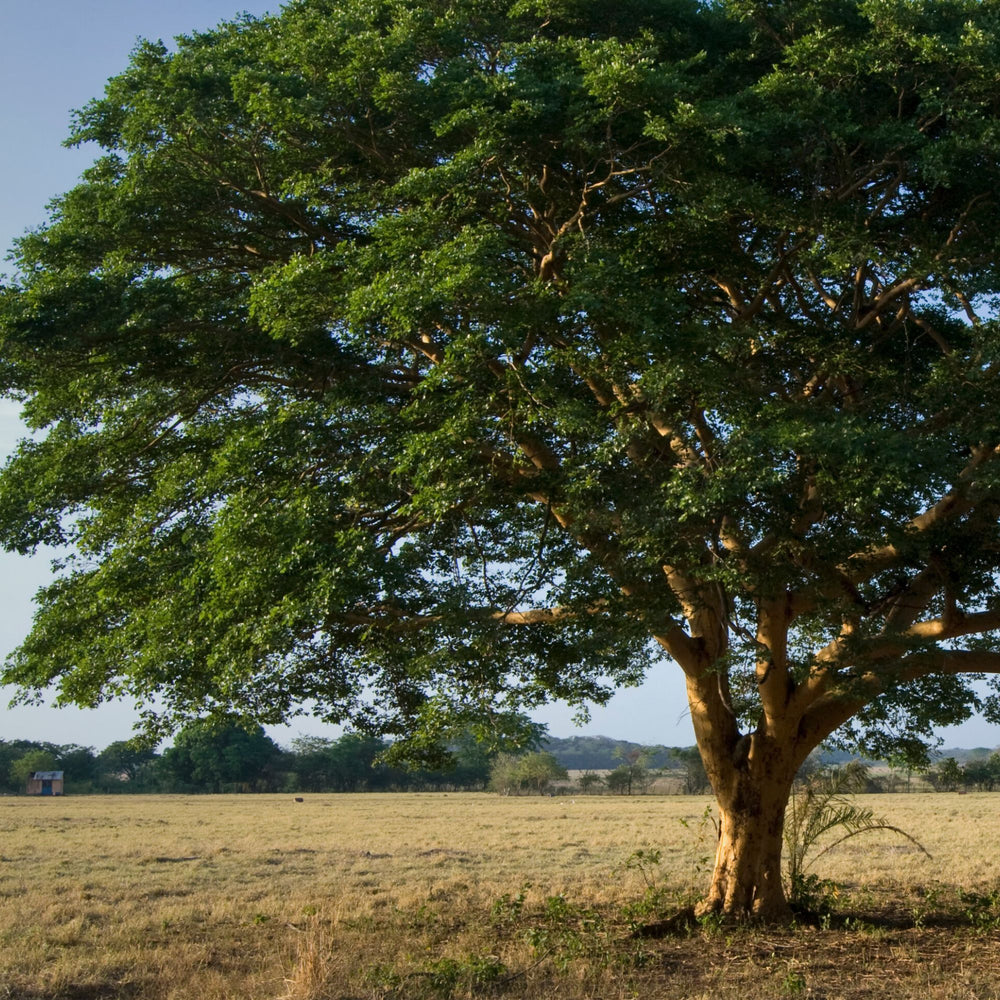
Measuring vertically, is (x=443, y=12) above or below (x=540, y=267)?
above

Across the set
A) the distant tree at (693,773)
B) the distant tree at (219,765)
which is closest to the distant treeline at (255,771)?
the distant tree at (219,765)

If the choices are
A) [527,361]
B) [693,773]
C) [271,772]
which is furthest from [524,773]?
[527,361]

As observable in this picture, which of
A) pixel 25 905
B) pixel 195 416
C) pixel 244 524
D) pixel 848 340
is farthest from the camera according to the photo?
pixel 25 905

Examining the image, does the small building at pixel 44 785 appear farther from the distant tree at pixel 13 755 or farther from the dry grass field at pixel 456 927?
the dry grass field at pixel 456 927

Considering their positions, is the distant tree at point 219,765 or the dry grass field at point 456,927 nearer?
the dry grass field at point 456,927

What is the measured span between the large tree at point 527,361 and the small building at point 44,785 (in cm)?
8304

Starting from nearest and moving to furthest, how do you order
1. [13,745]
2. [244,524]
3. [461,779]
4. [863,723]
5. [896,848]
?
[244,524] < [863,723] < [896,848] < [461,779] < [13,745]

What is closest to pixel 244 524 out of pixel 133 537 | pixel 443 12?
pixel 133 537

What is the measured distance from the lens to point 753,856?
1244 cm

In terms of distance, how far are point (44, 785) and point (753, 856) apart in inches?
3416

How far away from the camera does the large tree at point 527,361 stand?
9.34 meters

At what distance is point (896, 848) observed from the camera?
2675 cm

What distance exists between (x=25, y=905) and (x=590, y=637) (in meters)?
10.6

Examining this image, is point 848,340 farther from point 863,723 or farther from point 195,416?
point 195,416
